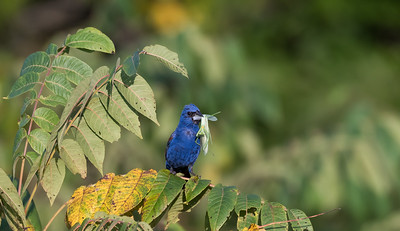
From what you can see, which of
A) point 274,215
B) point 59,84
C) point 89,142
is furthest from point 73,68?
point 274,215

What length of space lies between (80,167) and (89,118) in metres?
0.19

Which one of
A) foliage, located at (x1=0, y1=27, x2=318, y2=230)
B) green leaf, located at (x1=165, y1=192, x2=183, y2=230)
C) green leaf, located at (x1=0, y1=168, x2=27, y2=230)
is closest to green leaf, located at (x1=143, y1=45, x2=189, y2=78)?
foliage, located at (x1=0, y1=27, x2=318, y2=230)

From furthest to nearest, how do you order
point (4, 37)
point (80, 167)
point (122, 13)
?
point (4, 37) → point (122, 13) → point (80, 167)

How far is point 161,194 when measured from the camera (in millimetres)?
2141

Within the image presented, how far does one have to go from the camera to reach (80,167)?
221cm

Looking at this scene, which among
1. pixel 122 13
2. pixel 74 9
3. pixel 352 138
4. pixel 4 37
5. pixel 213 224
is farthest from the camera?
pixel 4 37

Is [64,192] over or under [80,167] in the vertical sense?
over

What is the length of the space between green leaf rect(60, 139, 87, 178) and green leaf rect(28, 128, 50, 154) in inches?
3.0

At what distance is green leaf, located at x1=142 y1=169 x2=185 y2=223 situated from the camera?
82.0 inches

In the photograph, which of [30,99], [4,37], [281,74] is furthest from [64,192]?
[4,37]

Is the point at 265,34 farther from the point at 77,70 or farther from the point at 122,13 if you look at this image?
the point at 77,70

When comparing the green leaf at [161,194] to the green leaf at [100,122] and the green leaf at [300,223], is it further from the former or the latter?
the green leaf at [300,223]

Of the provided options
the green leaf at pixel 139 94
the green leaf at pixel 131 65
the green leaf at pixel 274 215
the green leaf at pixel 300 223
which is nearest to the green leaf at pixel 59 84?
the green leaf at pixel 139 94

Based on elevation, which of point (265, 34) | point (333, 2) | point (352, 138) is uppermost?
point (333, 2)
